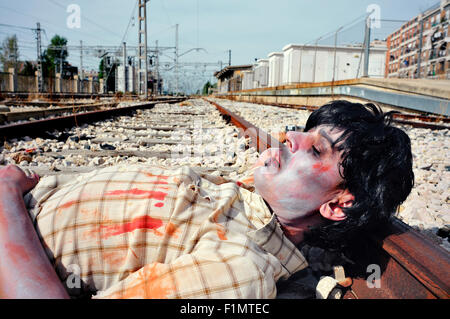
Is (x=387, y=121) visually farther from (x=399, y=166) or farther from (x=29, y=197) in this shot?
(x=29, y=197)

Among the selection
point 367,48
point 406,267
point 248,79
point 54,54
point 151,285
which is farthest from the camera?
point 54,54

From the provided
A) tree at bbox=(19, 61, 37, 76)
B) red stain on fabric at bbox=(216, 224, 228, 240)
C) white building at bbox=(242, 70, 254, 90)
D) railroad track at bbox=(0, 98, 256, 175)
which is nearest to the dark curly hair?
red stain on fabric at bbox=(216, 224, 228, 240)

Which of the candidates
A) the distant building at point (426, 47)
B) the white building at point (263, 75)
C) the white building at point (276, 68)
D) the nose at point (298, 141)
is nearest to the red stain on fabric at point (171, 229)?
the nose at point (298, 141)

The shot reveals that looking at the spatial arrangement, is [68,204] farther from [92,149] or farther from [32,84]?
[32,84]

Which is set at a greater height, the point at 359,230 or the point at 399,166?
the point at 399,166

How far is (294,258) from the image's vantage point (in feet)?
4.84

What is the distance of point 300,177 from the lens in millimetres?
1477

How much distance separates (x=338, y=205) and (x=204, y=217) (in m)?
0.58

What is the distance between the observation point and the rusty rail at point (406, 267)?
3.56ft

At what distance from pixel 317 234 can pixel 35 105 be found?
483 inches

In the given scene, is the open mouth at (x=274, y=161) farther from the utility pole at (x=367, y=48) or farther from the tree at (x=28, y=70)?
the tree at (x=28, y=70)

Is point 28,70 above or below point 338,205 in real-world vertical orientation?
above

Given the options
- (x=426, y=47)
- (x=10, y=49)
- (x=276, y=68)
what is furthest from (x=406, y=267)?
(x=10, y=49)

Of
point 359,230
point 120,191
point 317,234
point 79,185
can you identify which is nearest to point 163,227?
point 120,191
